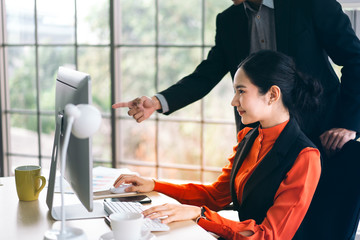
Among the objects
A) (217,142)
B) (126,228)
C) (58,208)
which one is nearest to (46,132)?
(217,142)

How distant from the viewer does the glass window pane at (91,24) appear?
3734mm

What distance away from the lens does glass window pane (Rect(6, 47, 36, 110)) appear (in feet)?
13.0

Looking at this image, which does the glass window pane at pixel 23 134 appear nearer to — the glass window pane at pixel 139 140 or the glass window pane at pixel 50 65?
the glass window pane at pixel 50 65

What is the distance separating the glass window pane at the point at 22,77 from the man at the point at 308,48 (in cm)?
220

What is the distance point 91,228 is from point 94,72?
8.89ft

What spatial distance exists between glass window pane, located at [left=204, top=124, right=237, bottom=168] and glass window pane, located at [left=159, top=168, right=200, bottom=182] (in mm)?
179

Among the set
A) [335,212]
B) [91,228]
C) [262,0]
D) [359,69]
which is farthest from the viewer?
[262,0]

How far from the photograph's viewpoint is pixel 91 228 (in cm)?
134

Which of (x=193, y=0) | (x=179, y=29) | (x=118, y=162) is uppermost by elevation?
(x=193, y=0)

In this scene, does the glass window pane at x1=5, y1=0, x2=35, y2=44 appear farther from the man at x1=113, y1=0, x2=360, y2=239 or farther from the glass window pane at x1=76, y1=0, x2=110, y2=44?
the man at x1=113, y1=0, x2=360, y2=239

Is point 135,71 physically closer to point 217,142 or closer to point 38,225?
point 217,142

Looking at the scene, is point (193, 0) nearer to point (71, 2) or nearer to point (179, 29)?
point (179, 29)

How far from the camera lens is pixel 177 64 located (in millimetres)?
3842

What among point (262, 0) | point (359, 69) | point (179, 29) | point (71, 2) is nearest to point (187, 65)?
point (179, 29)
